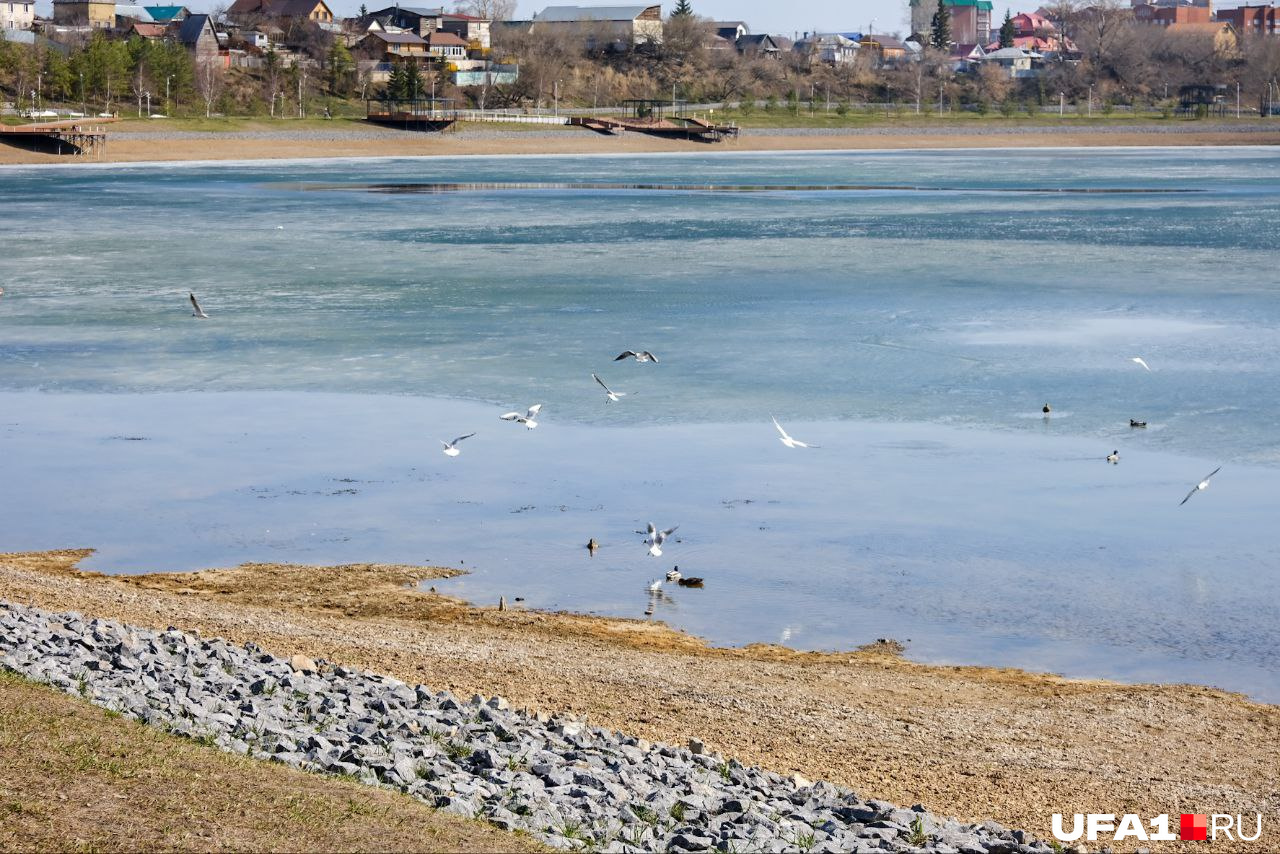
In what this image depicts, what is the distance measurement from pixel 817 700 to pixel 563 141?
336 feet

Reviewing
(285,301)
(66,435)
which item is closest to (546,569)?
(66,435)

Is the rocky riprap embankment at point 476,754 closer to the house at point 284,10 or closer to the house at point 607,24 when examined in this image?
the house at point 284,10

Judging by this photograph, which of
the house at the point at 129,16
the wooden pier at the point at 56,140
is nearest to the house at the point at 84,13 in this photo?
the house at the point at 129,16

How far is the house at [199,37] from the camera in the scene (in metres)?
138

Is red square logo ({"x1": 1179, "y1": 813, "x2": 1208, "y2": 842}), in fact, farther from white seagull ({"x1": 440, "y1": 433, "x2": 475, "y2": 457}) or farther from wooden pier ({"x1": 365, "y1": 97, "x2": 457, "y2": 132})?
wooden pier ({"x1": 365, "y1": 97, "x2": 457, "y2": 132})

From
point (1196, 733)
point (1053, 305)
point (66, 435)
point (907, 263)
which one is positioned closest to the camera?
point (1196, 733)

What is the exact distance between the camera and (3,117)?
100 metres

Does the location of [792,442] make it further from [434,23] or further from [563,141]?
[434,23]

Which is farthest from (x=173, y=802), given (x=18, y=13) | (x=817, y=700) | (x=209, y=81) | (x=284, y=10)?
(x=18, y=13)

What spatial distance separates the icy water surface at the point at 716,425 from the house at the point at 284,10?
13748cm

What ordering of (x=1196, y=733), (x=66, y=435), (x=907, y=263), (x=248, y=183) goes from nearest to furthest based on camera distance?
(x=1196, y=733), (x=66, y=435), (x=907, y=263), (x=248, y=183)

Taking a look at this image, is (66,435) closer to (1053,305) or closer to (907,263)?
(1053,305)

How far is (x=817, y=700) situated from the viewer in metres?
11.1

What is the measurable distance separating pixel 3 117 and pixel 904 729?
100607 mm
